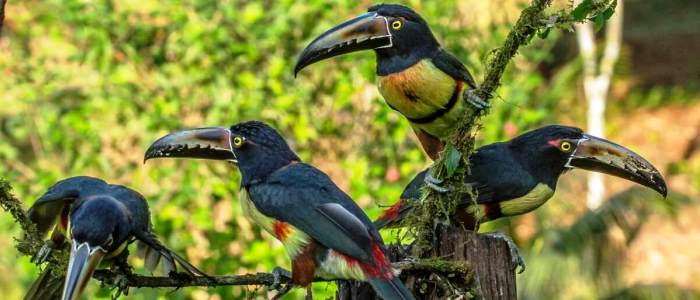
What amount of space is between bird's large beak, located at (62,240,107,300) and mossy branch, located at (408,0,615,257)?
1.24 metres

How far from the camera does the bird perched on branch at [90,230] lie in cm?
427

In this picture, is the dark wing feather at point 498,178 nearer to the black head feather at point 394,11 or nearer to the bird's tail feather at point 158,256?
the black head feather at point 394,11

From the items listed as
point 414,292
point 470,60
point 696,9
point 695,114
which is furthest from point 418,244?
point 696,9

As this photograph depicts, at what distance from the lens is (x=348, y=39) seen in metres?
4.79

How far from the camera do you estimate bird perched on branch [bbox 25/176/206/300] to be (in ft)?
14.0

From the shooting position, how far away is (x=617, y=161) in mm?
4664

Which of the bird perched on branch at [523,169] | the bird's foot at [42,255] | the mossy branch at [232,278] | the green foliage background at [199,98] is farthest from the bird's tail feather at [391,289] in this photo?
the green foliage background at [199,98]

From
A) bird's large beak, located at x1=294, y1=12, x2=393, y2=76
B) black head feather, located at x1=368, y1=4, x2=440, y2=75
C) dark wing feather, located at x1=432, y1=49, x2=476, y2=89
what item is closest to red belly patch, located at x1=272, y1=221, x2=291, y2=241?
bird's large beak, located at x1=294, y1=12, x2=393, y2=76

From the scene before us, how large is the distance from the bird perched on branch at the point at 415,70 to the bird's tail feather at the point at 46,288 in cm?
166

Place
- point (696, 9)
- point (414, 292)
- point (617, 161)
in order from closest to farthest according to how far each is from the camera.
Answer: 1. point (414, 292)
2. point (617, 161)
3. point (696, 9)

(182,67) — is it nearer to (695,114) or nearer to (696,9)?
(695,114)

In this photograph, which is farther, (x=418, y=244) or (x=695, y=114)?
(x=695, y=114)

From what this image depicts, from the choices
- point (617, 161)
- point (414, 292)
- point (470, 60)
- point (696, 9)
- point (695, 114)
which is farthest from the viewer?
point (696, 9)

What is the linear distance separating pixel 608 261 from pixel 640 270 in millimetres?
6014
